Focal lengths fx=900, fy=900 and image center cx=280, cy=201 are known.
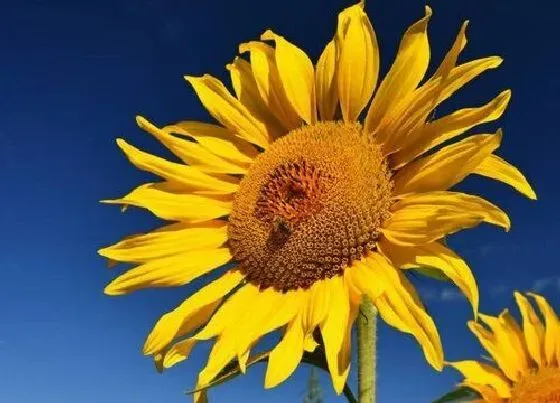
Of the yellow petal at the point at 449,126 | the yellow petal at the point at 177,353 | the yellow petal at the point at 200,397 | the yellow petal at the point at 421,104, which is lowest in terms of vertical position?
the yellow petal at the point at 200,397

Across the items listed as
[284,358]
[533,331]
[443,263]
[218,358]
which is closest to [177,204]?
[218,358]

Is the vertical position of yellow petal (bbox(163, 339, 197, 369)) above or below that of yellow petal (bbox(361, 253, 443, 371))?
above

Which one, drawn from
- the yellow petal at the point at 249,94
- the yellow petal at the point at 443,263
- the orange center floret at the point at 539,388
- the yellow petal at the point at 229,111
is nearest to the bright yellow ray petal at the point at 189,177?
the yellow petal at the point at 229,111

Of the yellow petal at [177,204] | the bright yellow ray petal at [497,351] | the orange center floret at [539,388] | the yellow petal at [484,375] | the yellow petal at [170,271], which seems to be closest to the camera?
the yellow petal at [170,271]

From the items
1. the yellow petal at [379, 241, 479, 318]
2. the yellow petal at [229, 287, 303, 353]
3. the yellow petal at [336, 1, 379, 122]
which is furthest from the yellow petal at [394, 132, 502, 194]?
the yellow petal at [229, 287, 303, 353]

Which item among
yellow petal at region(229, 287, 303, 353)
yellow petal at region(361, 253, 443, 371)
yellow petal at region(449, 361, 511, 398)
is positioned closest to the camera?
yellow petal at region(361, 253, 443, 371)

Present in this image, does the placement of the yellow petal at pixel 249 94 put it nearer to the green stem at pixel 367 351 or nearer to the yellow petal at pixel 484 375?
the green stem at pixel 367 351

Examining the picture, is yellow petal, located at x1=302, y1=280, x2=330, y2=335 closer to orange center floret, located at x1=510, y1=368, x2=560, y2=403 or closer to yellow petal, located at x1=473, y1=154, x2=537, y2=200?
yellow petal, located at x1=473, y1=154, x2=537, y2=200

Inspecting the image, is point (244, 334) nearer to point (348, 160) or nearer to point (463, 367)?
point (348, 160)
